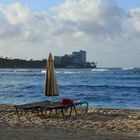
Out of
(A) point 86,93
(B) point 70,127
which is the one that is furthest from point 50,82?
(A) point 86,93

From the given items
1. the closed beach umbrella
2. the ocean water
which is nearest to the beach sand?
the closed beach umbrella

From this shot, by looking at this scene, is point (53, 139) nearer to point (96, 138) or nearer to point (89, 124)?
point (96, 138)

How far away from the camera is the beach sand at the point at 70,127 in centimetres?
1287

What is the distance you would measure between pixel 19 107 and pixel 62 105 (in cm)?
156

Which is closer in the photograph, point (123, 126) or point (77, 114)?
point (123, 126)

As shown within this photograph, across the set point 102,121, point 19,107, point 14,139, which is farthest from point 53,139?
point 19,107

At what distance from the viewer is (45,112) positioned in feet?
61.6

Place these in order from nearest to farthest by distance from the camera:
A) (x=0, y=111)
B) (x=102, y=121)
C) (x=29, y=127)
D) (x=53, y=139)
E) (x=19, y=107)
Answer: (x=53, y=139), (x=29, y=127), (x=102, y=121), (x=19, y=107), (x=0, y=111)

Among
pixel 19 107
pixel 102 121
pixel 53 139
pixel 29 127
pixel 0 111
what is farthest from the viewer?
pixel 0 111

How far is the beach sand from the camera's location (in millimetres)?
12867

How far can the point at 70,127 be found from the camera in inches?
591

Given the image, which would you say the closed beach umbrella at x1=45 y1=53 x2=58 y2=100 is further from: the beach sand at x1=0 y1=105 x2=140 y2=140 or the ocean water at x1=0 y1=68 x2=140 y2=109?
the ocean water at x1=0 y1=68 x2=140 y2=109

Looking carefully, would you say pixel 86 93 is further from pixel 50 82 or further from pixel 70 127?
pixel 70 127

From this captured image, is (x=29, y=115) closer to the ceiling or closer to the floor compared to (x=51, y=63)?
closer to the floor
